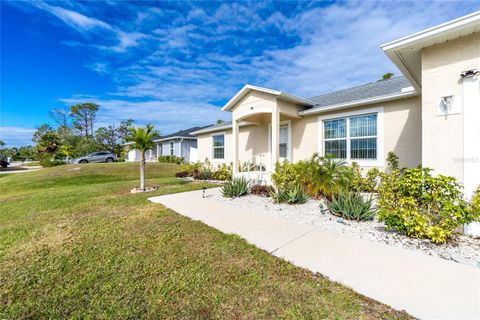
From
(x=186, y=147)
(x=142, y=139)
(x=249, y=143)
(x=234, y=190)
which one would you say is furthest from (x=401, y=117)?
(x=186, y=147)

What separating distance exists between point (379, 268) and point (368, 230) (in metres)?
1.59

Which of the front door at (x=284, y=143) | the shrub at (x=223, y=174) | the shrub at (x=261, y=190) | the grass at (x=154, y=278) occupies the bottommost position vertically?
the grass at (x=154, y=278)

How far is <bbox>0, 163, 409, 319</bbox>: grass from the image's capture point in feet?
7.50

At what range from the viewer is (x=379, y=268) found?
301 centimetres

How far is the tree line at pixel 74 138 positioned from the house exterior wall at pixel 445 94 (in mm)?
34898

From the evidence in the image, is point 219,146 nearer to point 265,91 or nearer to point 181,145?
point 265,91

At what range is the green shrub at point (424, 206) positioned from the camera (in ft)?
11.7

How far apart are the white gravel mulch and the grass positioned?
1952 mm

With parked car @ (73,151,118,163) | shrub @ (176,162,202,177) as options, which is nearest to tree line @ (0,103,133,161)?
parked car @ (73,151,118,163)

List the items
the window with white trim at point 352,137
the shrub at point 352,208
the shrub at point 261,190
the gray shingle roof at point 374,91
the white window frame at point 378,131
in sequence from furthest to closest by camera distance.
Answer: the gray shingle roof at point 374,91 → the window with white trim at point 352,137 → the white window frame at point 378,131 → the shrub at point 261,190 → the shrub at point 352,208

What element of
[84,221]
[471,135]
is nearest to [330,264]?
[471,135]

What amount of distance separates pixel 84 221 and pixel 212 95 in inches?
920

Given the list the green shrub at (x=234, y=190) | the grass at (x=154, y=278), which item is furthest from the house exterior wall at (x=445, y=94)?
the green shrub at (x=234, y=190)

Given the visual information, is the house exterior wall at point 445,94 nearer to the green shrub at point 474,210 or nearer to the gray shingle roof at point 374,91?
the green shrub at point 474,210
